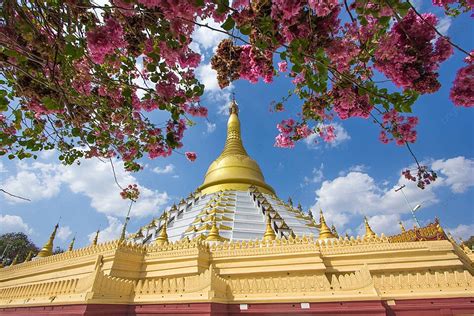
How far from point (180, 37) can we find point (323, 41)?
133 centimetres

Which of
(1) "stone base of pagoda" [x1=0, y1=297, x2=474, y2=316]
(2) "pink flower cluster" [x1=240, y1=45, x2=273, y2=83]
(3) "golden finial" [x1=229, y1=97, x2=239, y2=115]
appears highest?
(3) "golden finial" [x1=229, y1=97, x2=239, y2=115]

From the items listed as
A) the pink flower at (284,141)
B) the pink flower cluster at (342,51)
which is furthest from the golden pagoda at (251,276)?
the pink flower cluster at (342,51)

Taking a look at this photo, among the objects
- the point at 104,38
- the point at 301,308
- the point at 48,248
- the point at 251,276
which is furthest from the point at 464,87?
the point at 48,248

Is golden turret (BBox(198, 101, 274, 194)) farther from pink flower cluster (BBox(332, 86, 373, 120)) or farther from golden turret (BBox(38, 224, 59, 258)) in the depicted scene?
pink flower cluster (BBox(332, 86, 373, 120))

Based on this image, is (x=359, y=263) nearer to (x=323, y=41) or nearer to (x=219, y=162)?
(x=323, y=41)

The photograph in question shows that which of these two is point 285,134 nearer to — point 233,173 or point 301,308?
point 301,308

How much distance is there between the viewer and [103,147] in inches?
173

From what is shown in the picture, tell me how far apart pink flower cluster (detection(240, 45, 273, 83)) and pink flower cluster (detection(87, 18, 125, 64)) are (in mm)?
1356

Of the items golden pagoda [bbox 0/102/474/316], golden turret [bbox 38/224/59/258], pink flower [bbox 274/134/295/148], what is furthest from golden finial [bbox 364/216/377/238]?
golden turret [bbox 38/224/59/258]

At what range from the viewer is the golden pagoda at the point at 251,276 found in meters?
6.40

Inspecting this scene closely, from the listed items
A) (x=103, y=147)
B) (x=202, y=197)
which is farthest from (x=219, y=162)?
(x=103, y=147)

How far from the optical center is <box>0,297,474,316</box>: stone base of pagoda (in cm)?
617

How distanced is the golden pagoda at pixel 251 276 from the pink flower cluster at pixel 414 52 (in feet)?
18.9

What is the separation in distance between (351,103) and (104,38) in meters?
2.62
